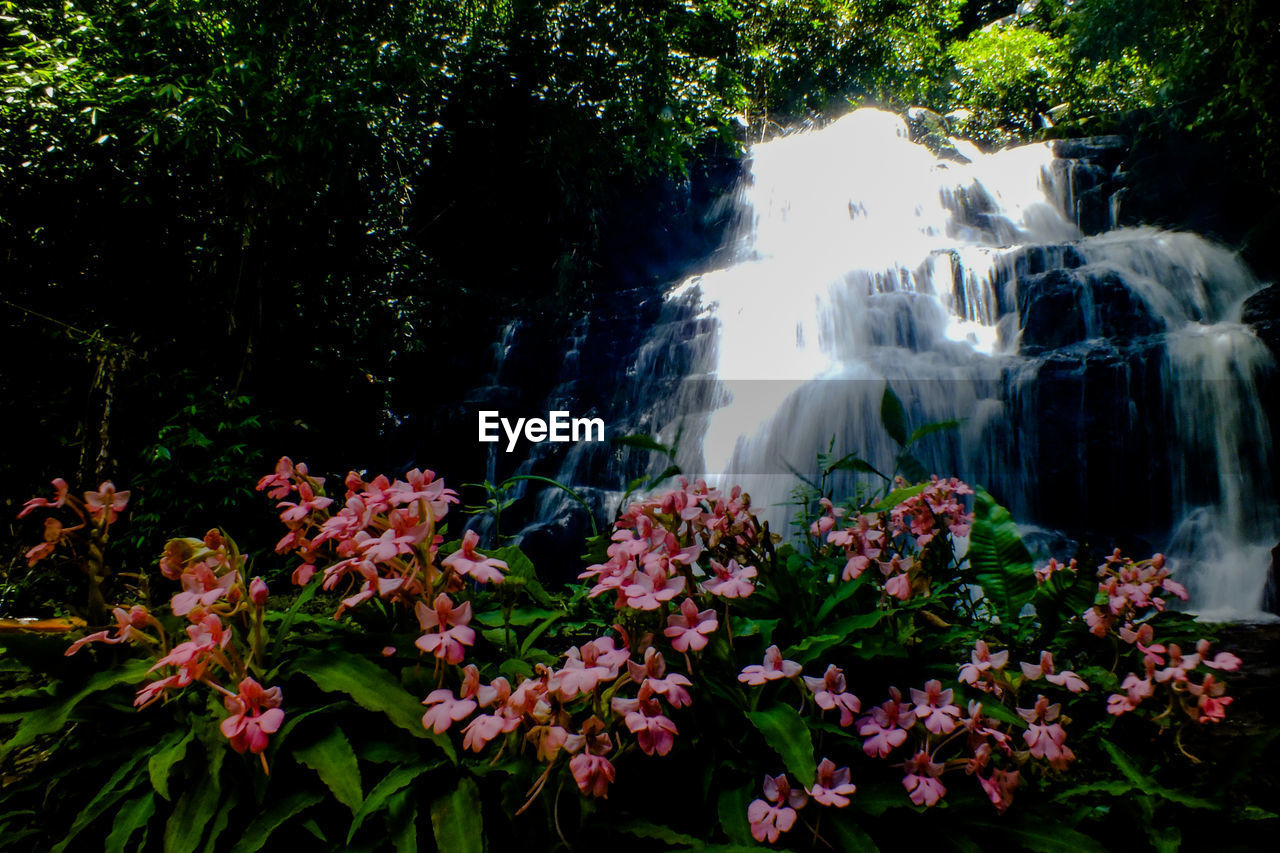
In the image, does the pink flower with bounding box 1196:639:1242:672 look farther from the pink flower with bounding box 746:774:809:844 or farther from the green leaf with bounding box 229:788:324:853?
the green leaf with bounding box 229:788:324:853

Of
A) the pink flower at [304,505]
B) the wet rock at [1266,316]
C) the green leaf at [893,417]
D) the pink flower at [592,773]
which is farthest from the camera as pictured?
the wet rock at [1266,316]

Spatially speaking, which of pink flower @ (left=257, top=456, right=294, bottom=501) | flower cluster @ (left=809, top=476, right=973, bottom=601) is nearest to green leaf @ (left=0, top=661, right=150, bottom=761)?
pink flower @ (left=257, top=456, right=294, bottom=501)

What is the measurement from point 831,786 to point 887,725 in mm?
93

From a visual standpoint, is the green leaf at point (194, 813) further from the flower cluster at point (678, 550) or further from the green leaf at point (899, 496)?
the green leaf at point (899, 496)

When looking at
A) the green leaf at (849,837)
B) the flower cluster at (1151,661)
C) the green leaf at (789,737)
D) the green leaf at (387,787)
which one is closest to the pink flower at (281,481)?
the green leaf at (387,787)

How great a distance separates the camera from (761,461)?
211 inches

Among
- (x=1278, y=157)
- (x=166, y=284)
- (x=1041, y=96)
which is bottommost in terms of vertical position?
(x=166, y=284)

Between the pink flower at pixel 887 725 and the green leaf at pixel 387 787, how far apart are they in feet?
1.40

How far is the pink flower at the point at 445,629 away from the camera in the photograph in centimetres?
55

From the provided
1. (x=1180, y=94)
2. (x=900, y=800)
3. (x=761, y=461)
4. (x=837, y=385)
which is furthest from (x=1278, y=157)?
(x=900, y=800)

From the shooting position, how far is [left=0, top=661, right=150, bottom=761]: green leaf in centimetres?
61

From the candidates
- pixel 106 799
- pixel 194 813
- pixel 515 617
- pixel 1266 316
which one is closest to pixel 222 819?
pixel 194 813

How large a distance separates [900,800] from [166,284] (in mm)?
6068

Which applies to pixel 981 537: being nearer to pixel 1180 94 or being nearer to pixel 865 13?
pixel 1180 94
